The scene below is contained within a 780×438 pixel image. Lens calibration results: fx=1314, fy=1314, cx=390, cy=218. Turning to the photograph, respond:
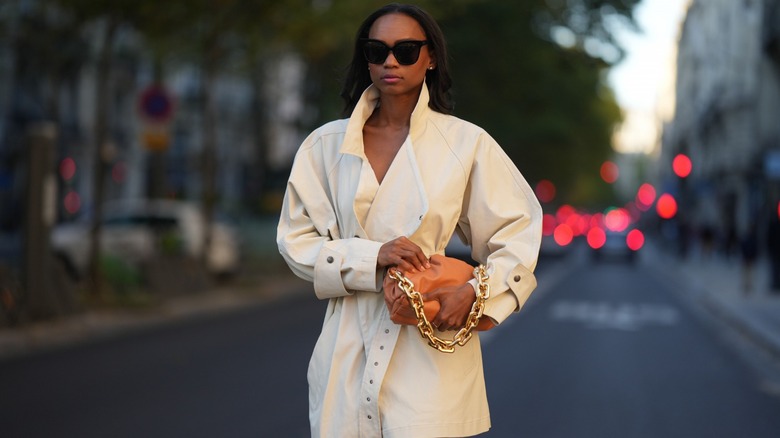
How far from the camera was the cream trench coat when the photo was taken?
3391 millimetres

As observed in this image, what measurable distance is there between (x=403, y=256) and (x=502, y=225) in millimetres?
341

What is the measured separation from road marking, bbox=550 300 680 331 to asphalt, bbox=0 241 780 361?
2.95ft

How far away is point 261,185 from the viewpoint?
3309cm

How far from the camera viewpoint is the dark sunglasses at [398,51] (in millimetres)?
3482

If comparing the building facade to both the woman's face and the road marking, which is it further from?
the woman's face

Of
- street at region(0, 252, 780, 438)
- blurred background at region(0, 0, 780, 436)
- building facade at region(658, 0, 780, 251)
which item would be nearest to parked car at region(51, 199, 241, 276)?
Answer: blurred background at region(0, 0, 780, 436)

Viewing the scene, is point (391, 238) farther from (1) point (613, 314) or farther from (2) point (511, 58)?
(2) point (511, 58)

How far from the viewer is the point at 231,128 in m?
64.8

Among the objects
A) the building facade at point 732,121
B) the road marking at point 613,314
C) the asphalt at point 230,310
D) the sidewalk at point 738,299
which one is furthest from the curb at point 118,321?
the building facade at point 732,121

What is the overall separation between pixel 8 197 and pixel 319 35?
24.8 meters

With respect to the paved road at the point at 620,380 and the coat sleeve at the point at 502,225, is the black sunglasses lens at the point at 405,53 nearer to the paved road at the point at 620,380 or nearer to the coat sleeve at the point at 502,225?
the coat sleeve at the point at 502,225

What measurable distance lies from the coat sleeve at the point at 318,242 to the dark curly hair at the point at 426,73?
22 centimetres

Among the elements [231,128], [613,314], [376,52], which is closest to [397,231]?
[376,52]

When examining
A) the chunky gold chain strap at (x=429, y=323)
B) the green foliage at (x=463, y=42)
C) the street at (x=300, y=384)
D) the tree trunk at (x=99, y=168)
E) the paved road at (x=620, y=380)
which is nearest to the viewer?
the chunky gold chain strap at (x=429, y=323)
